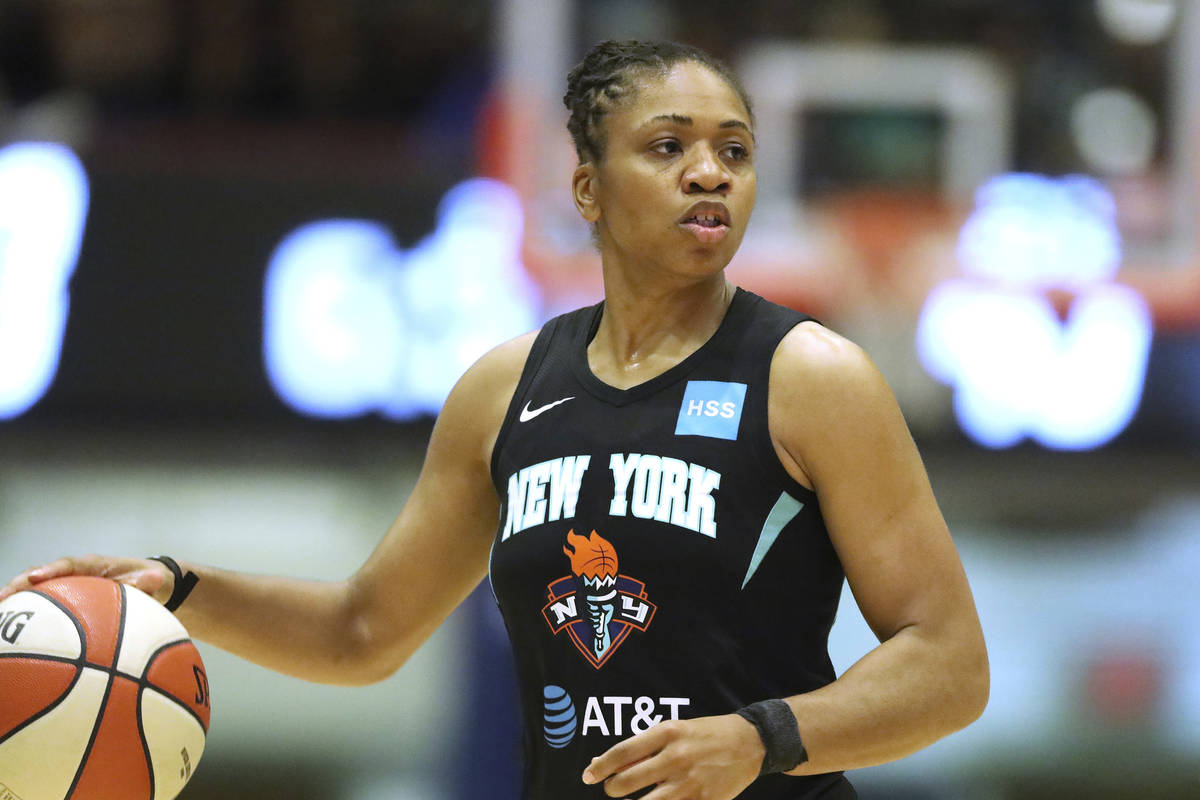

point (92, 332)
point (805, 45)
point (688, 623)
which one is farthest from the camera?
point (805, 45)

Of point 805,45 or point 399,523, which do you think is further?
point 805,45

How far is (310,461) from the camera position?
27.5 feet

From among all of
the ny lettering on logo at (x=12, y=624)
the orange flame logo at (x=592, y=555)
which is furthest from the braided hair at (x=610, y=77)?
the ny lettering on logo at (x=12, y=624)

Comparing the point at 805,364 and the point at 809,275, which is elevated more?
the point at 809,275

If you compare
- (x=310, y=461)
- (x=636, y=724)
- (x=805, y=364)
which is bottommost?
(x=636, y=724)

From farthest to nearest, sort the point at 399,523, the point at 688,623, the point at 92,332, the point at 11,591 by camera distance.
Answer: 1. the point at 92,332
2. the point at 399,523
3. the point at 11,591
4. the point at 688,623

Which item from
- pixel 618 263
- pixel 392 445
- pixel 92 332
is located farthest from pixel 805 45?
pixel 618 263

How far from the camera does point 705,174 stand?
265cm

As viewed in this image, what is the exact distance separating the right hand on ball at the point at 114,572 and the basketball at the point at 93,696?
0.08ft

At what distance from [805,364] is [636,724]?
0.65 meters

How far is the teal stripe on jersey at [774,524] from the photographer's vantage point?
257 cm

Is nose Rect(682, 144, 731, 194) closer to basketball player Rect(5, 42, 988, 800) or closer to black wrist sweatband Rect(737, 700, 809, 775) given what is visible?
basketball player Rect(5, 42, 988, 800)

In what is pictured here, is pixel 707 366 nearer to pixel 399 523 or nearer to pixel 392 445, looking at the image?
pixel 399 523

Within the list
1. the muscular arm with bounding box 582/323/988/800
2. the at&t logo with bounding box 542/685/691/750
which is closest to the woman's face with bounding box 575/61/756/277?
the muscular arm with bounding box 582/323/988/800
